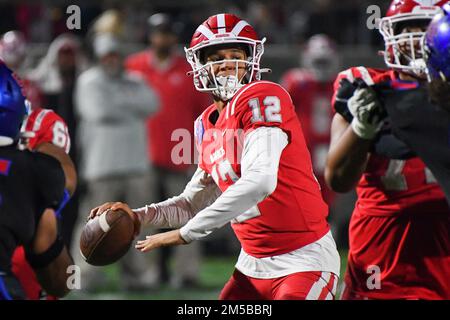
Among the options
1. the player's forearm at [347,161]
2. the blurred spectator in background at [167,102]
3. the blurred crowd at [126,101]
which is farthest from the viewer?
the blurred spectator in background at [167,102]

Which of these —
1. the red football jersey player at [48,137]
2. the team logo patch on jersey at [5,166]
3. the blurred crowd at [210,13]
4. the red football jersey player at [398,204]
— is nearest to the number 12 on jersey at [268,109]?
the red football jersey player at [398,204]

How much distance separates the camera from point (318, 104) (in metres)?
9.75

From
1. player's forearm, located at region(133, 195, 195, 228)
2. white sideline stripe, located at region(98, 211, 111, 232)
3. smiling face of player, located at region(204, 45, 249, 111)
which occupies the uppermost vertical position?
smiling face of player, located at region(204, 45, 249, 111)

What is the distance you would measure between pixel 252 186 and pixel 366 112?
488 mm

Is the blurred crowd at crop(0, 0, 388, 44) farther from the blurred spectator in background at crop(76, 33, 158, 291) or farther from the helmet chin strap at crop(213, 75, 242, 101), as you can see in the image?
the helmet chin strap at crop(213, 75, 242, 101)

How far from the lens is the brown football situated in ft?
13.3

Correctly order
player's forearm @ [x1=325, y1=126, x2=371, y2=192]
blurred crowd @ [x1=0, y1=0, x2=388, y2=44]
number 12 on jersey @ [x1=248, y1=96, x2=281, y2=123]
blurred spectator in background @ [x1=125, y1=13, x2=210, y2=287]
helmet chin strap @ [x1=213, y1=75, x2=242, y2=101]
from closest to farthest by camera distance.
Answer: number 12 on jersey @ [x1=248, y1=96, x2=281, y2=123], player's forearm @ [x1=325, y1=126, x2=371, y2=192], helmet chin strap @ [x1=213, y1=75, x2=242, y2=101], blurred spectator in background @ [x1=125, y1=13, x2=210, y2=287], blurred crowd @ [x1=0, y1=0, x2=388, y2=44]

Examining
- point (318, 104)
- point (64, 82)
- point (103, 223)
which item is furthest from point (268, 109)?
point (318, 104)

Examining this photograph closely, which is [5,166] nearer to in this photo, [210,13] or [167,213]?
[167,213]

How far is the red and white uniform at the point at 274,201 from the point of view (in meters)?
4.02

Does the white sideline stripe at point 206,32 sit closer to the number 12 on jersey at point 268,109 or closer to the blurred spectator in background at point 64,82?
the number 12 on jersey at point 268,109

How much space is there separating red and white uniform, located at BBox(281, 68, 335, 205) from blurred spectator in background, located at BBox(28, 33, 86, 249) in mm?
1933

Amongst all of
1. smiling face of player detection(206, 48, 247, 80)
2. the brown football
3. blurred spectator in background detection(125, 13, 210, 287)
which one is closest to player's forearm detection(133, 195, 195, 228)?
the brown football

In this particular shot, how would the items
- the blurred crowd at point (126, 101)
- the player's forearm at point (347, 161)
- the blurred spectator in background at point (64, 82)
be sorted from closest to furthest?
the player's forearm at point (347, 161)
the blurred crowd at point (126, 101)
the blurred spectator in background at point (64, 82)
